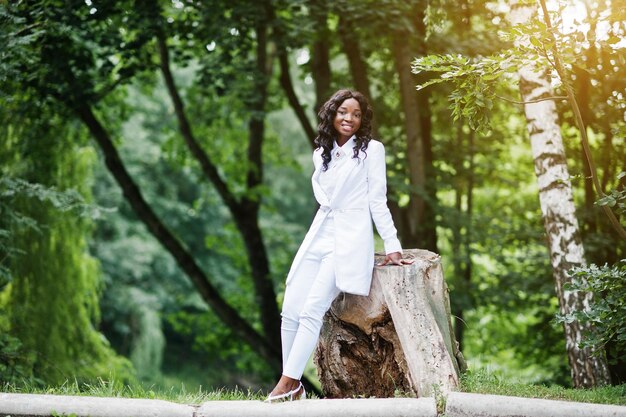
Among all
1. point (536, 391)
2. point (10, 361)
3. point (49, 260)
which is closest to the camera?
point (536, 391)

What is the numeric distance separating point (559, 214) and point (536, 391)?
6.19 ft

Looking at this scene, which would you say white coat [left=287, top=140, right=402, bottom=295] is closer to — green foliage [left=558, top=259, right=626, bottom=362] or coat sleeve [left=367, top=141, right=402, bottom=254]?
coat sleeve [left=367, top=141, right=402, bottom=254]

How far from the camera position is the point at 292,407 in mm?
4586

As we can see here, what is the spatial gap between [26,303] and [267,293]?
16.6 ft

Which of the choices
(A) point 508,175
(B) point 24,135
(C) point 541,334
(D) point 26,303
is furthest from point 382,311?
(A) point 508,175

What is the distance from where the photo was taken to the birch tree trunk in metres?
6.24

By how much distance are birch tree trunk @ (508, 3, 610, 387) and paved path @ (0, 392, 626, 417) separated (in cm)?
200

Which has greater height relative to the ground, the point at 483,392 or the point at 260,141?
the point at 260,141

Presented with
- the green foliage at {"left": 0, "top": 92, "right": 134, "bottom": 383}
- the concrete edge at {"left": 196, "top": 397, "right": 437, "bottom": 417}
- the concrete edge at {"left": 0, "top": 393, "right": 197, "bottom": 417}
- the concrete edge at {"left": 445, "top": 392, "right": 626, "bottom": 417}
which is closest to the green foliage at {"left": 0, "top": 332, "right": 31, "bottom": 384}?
the green foliage at {"left": 0, "top": 92, "right": 134, "bottom": 383}

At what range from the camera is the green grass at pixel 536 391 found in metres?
4.82

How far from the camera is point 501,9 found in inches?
400

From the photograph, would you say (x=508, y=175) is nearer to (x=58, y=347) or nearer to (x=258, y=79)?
(x=258, y=79)

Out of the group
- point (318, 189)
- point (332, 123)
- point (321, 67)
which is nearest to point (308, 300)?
point (318, 189)

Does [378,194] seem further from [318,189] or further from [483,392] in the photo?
[483,392]
